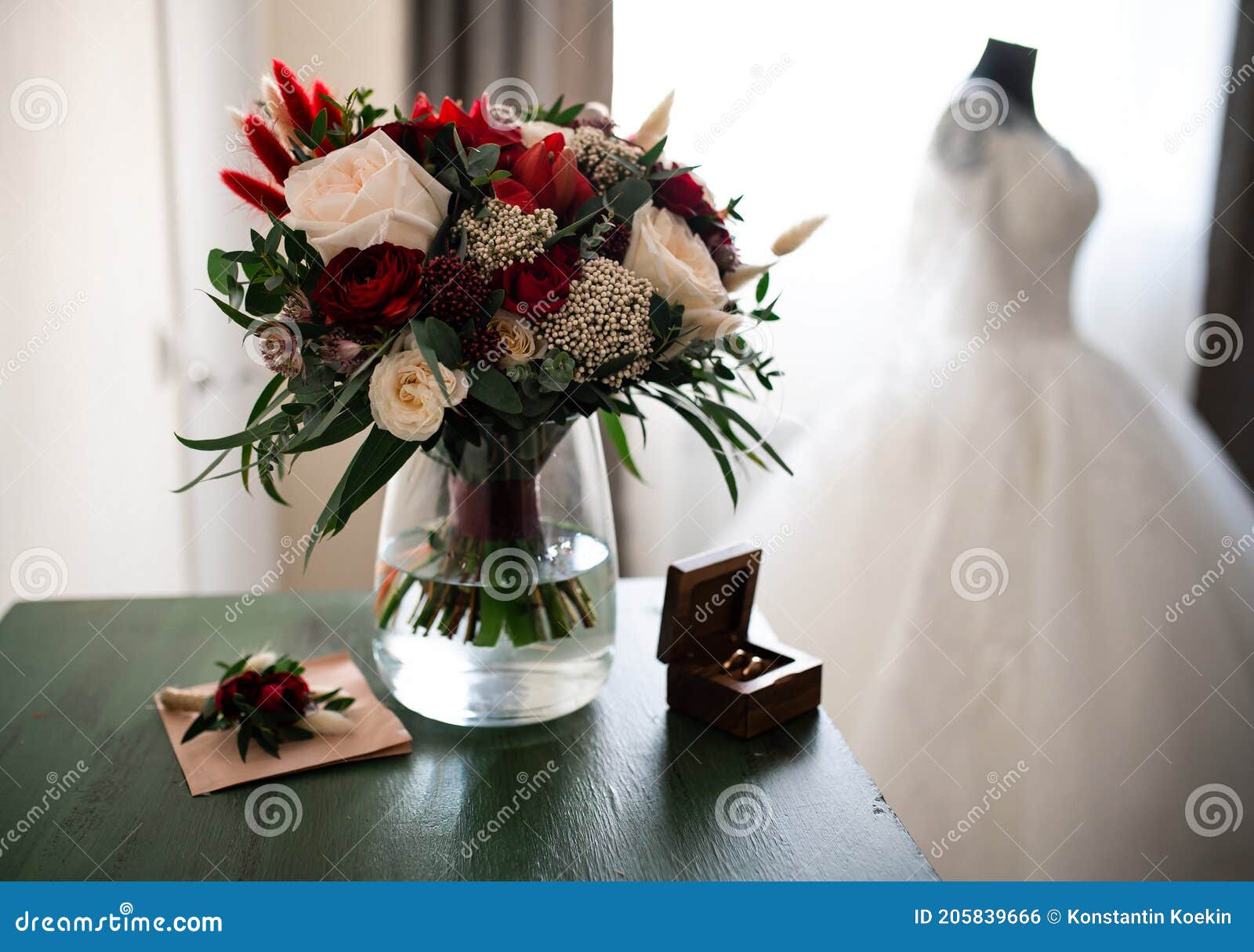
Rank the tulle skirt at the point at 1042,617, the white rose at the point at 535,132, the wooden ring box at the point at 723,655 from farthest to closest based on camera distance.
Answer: the tulle skirt at the point at 1042,617, the wooden ring box at the point at 723,655, the white rose at the point at 535,132

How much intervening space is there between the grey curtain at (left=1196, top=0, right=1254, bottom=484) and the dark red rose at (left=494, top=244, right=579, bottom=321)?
5.72 ft

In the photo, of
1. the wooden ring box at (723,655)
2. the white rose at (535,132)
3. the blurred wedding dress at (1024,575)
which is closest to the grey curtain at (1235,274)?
the blurred wedding dress at (1024,575)

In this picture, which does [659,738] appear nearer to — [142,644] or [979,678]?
[142,644]

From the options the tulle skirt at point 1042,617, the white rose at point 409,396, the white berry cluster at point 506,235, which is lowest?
the tulle skirt at point 1042,617

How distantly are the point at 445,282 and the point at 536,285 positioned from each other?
0.23ft

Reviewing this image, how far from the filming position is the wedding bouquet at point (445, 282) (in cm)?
74

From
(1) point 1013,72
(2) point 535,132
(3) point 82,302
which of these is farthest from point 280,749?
(1) point 1013,72

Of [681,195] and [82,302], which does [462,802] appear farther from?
[82,302]

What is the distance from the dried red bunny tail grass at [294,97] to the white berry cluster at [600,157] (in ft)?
0.72

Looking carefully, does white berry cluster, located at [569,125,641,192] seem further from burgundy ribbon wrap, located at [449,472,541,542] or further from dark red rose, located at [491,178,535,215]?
burgundy ribbon wrap, located at [449,472,541,542]

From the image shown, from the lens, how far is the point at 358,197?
72 centimetres

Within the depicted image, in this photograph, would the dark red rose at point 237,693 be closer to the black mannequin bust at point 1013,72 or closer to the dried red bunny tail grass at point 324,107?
the dried red bunny tail grass at point 324,107

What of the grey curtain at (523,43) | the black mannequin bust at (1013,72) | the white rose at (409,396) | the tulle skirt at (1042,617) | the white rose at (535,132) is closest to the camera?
the white rose at (409,396)

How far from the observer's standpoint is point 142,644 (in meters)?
1.14
